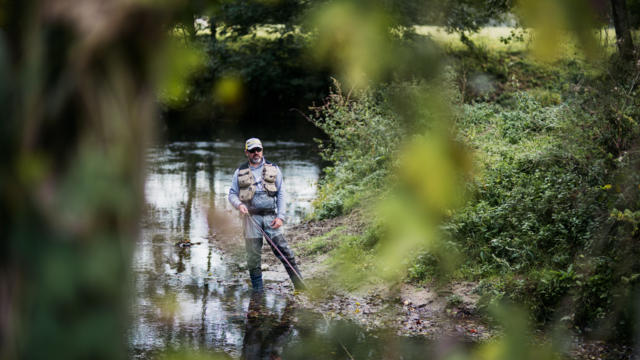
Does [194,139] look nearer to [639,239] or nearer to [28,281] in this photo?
[639,239]

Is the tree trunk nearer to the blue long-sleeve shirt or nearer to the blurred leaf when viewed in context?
the blurred leaf

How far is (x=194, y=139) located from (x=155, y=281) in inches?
576

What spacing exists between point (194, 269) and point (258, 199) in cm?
214

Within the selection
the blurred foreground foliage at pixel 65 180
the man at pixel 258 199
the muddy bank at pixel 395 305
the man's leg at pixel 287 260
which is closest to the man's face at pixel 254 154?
the man at pixel 258 199

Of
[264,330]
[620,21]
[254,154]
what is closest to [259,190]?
[254,154]

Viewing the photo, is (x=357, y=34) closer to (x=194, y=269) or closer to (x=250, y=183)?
(x=250, y=183)

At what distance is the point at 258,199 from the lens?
841 cm

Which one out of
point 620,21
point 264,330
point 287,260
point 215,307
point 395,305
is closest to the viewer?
point 620,21

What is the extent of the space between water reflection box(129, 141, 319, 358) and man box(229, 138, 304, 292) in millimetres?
432

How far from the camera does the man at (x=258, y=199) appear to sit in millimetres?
8375

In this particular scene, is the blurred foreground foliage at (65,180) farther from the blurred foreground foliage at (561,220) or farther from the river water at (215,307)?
the blurred foreground foliage at (561,220)

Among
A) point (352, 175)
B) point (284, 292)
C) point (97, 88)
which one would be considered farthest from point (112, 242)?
point (352, 175)

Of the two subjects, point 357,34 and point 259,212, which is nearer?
point 357,34

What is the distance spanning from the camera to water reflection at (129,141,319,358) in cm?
723
